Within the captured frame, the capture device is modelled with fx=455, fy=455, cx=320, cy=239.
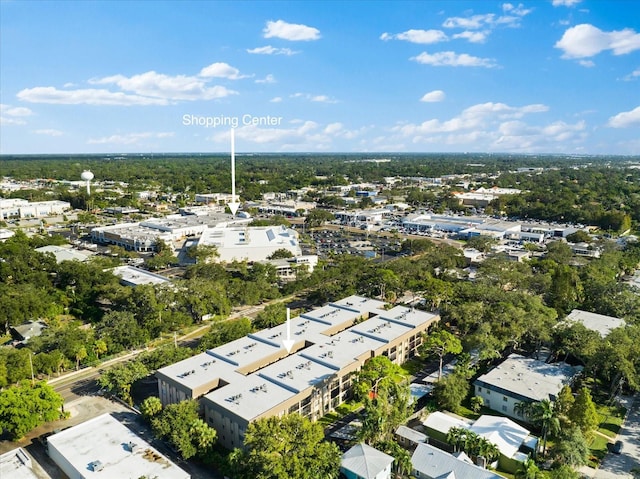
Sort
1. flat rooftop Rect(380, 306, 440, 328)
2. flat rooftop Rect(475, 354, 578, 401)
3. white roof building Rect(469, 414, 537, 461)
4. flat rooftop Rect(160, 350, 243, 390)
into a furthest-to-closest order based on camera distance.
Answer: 1. flat rooftop Rect(380, 306, 440, 328)
2. flat rooftop Rect(475, 354, 578, 401)
3. flat rooftop Rect(160, 350, 243, 390)
4. white roof building Rect(469, 414, 537, 461)

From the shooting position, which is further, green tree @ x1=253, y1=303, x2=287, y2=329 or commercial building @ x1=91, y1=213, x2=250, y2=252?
commercial building @ x1=91, y1=213, x2=250, y2=252

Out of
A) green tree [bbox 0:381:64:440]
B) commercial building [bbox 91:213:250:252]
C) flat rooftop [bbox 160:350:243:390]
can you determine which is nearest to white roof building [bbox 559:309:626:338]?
flat rooftop [bbox 160:350:243:390]

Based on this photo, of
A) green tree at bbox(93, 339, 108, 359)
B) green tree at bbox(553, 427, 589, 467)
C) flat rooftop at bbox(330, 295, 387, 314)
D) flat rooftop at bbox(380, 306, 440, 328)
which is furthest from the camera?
flat rooftop at bbox(330, 295, 387, 314)

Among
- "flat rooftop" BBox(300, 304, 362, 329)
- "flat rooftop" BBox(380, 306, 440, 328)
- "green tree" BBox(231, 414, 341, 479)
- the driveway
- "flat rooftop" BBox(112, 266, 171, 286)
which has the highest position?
"flat rooftop" BBox(112, 266, 171, 286)

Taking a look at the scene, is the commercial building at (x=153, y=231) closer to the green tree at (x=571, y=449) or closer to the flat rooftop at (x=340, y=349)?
the flat rooftop at (x=340, y=349)

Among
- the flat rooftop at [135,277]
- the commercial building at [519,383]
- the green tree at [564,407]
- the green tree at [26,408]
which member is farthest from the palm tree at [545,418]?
the flat rooftop at [135,277]

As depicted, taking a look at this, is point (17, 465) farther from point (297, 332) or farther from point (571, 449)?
point (571, 449)

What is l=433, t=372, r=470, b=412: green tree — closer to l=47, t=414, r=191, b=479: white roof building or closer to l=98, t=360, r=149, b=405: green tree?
l=47, t=414, r=191, b=479: white roof building
